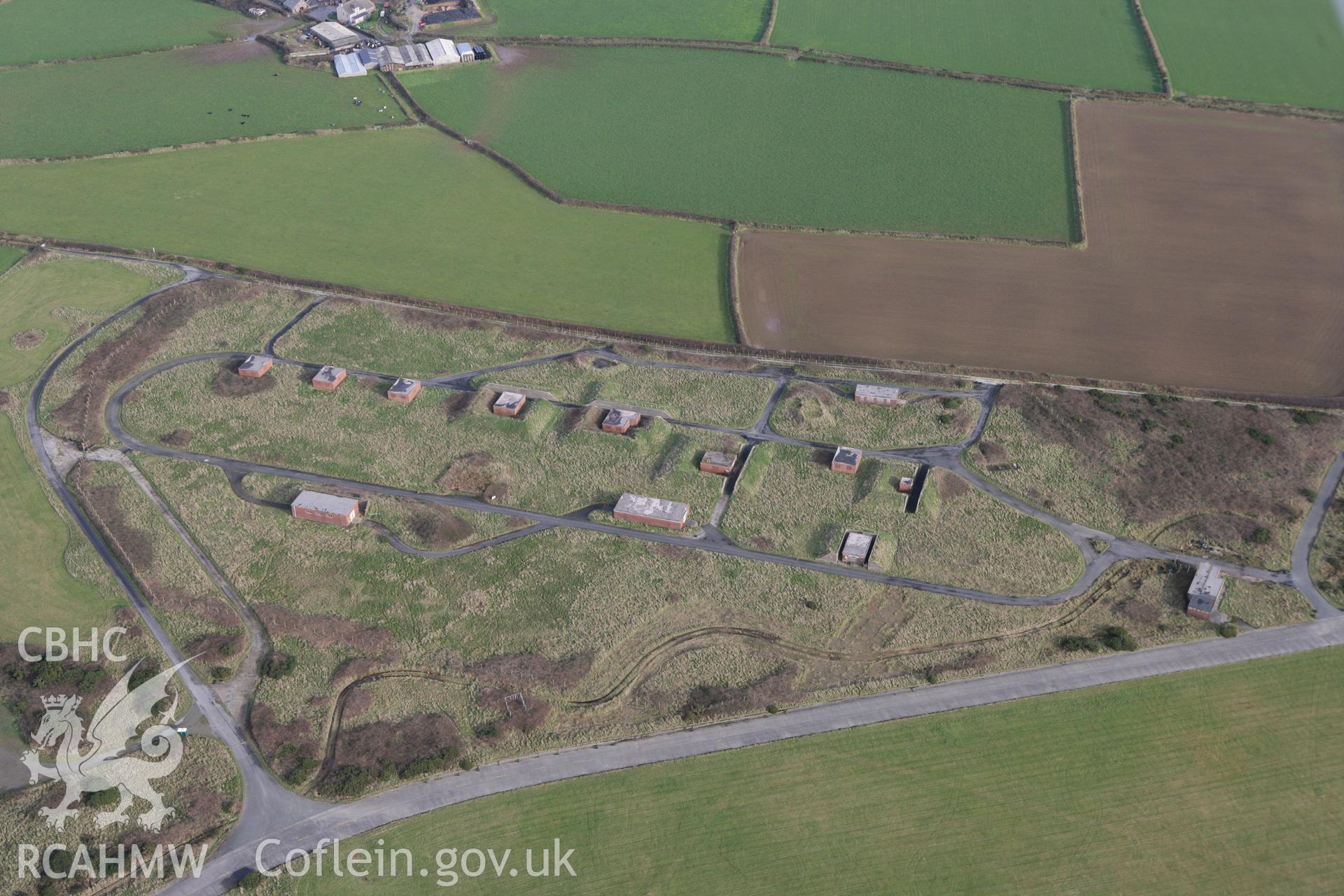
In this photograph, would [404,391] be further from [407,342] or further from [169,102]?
[169,102]

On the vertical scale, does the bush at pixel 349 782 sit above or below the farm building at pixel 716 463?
above

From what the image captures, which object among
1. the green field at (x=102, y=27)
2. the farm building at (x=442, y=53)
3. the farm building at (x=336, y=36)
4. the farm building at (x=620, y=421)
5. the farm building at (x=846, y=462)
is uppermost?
the green field at (x=102, y=27)

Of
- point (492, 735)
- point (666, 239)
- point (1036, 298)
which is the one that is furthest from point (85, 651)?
point (1036, 298)

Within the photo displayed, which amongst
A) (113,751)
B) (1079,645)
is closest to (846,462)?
(1079,645)

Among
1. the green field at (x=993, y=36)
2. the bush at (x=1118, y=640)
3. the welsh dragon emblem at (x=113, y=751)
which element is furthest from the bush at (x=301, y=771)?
the green field at (x=993, y=36)

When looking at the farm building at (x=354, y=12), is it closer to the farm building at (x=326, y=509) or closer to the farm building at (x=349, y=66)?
the farm building at (x=349, y=66)

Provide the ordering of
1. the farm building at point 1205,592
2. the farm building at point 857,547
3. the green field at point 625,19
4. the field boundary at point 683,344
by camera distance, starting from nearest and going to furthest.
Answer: the farm building at point 1205,592 < the farm building at point 857,547 < the field boundary at point 683,344 < the green field at point 625,19

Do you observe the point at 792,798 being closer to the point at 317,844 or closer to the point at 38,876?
the point at 317,844
